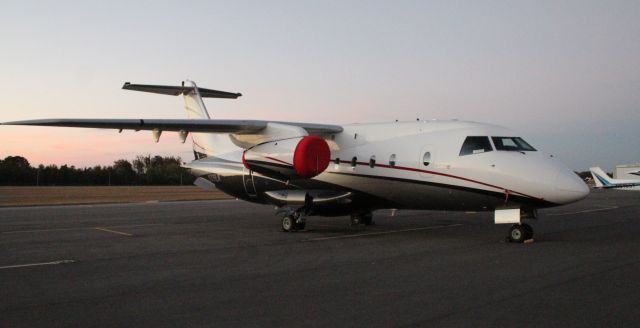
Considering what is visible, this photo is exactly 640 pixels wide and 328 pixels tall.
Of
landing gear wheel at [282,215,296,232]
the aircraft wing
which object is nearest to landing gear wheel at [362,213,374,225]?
landing gear wheel at [282,215,296,232]

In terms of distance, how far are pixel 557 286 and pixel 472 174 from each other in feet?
18.7

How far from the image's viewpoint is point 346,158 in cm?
1570

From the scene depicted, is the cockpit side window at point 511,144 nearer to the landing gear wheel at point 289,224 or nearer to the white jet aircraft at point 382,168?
the white jet aircraft at point 382,168

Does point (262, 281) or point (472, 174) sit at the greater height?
point (472, 174)

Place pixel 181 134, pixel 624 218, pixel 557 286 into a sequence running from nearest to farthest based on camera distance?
pixel 557 286 < pixel 181 134 < pixel 624 218

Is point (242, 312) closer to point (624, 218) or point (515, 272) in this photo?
point (515, 272)

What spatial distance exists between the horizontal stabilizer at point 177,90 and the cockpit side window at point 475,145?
11419 mm

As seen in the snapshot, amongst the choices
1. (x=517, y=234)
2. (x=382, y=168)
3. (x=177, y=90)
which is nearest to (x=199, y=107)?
(x=177, y=90)

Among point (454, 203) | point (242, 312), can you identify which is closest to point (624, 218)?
point (454, 203)

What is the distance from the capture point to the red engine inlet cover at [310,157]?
1452 centimetres

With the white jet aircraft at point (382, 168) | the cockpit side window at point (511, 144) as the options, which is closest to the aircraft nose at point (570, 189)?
the white jet aircraft at point (382, 168)

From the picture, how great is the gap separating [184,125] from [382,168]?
5.62 m

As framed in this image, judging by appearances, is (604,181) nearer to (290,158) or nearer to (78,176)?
(290,158)

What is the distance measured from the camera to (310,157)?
47.8 feet
